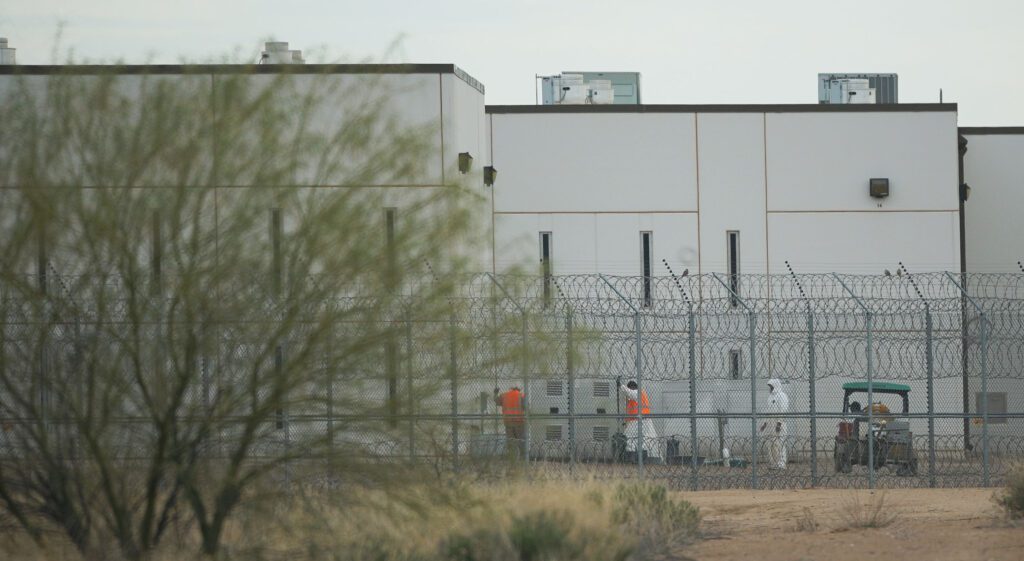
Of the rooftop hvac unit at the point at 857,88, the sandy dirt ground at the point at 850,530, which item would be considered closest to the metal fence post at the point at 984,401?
the sandy dirt ground at the point at 850,530

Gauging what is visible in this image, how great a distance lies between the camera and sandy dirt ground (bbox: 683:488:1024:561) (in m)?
14.3

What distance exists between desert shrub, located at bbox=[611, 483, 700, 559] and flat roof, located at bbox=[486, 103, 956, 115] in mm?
14673

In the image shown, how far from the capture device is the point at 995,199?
33094 millimetres

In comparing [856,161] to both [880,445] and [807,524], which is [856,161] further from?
[807,524]

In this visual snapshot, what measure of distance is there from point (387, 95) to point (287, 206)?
151cm

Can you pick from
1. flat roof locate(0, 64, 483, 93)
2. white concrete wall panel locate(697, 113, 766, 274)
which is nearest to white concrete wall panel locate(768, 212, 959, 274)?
white concrete wall panel locate(697, 113, 766, 274)

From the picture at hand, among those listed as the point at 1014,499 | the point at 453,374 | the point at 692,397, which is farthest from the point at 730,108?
the point at 453,374

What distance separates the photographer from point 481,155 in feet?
93.6

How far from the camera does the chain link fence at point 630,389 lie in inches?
531

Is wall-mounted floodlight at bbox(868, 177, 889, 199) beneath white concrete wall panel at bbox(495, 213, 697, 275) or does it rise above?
above

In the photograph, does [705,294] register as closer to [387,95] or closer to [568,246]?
[568,246]

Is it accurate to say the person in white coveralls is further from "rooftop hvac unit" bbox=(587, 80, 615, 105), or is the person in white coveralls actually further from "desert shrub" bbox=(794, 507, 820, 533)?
"rooftop hvac unit" bbox=(587, 80, 615, 105)

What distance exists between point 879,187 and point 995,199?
3.82m

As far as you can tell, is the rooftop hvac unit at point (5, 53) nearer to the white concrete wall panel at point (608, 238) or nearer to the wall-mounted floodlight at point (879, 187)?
the white concrete wall panel at point (608, 238)
